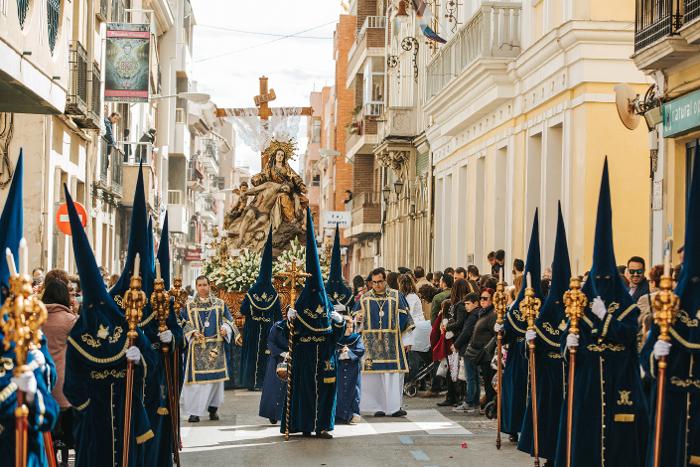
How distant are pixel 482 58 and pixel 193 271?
73.4m

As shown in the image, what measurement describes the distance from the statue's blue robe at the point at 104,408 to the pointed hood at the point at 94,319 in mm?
125

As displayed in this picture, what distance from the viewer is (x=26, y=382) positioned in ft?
25.3

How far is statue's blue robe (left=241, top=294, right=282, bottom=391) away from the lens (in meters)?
21.4

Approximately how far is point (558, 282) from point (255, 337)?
982 cm

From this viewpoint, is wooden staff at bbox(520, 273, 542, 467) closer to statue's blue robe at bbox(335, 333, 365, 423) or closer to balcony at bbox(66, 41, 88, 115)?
statue's blue robe at bbox(335, 333, 365, 423)

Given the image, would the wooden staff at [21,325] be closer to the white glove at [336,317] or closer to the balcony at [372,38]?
the white glove at [336,317]

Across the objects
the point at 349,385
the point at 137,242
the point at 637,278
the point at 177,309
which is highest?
the point at 137,242

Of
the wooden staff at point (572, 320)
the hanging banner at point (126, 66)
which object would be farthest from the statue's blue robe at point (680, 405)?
the hanging banner at point (126, 66)

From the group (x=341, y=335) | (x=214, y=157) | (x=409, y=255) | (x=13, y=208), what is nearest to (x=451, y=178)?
(x=409, y=255)

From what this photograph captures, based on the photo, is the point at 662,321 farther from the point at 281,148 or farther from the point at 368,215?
the point at 368,215

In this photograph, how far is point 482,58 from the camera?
27188mm

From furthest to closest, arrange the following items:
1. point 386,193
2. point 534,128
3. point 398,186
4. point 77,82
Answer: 1. point 386,193
2. point 398,186
3. point 77,82
4. point 534,128

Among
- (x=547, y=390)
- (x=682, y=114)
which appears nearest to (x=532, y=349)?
(x=547, y=390)

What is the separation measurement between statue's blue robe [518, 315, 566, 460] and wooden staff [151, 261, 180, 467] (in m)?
3.14
